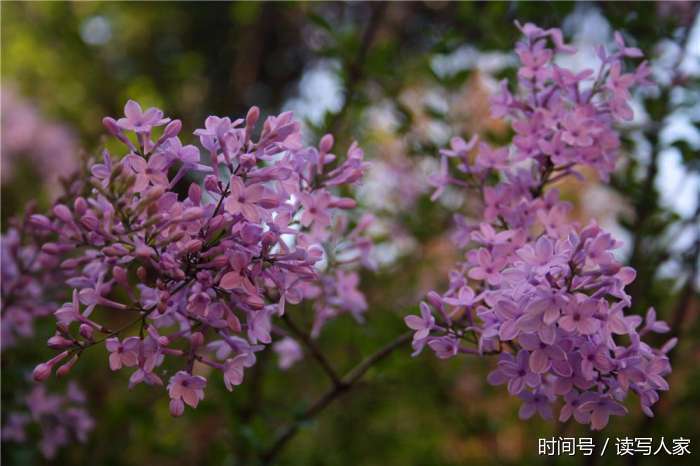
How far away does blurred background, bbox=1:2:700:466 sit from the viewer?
177 centimetres

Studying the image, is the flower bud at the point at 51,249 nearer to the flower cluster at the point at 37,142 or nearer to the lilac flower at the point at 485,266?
the lilac flower at the point at 485,266

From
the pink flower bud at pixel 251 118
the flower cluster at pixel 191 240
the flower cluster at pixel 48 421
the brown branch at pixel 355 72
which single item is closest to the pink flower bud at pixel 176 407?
the flower cluster at pixel 191 240

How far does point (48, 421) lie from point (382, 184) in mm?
1988

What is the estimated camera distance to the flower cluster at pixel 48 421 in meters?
1.63

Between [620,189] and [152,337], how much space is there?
4.34ft

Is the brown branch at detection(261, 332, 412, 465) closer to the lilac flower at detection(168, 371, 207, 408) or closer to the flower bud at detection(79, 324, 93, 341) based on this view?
the lilac flower at detection(168, 371, 207, 408)

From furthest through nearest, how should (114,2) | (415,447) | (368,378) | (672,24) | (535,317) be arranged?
(114,2) → (415,447) → (672,24) → (368,378) → (535,317)

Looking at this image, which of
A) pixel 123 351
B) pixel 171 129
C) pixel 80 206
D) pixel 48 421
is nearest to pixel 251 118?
pixel 171 129

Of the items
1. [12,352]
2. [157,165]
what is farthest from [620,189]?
[12,352]

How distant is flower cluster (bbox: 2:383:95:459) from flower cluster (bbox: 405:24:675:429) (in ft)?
3.05

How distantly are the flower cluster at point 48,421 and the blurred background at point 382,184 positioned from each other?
0.29 ft

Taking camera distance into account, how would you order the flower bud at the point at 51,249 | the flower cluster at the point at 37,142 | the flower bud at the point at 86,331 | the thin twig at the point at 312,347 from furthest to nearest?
1. the flower cluster at the point at 37,142
2. the thin twig at the point at 312,347
3. the flower bud at the point at 51,249
4. the flower bud at the point at 86,331

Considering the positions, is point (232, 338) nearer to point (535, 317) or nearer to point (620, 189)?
point (535, 317)

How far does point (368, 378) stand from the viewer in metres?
1.59
